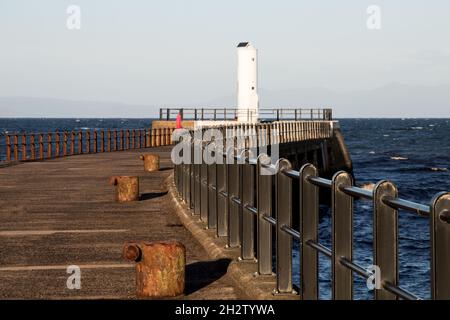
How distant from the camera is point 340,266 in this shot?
6.46 m

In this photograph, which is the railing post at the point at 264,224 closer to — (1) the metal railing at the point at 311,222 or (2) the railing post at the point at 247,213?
(1) the metal railing at the point at 311,222

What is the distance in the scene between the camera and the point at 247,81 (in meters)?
68.2

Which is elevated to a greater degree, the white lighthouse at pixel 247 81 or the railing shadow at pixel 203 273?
the white lighthouse at pixel 247 81

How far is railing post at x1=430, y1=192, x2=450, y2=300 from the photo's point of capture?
452 centimetres

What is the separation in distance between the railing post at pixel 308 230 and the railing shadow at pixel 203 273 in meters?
1.72

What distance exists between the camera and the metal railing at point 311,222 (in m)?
4.66

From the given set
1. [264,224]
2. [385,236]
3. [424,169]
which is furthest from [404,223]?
[424,169]

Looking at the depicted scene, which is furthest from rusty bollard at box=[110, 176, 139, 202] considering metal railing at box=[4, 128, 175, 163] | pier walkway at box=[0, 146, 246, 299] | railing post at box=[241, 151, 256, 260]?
metal railing at box=[4, 128, 175, 163]

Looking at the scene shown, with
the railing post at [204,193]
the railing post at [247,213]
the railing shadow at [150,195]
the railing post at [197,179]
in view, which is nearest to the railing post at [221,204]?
the railing post at [204,193]

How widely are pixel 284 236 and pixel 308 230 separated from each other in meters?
0.92

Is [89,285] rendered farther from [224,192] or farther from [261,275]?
[224,192]

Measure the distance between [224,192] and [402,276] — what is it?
1192 cm

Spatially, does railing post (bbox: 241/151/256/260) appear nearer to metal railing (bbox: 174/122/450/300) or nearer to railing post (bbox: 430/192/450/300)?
metal railing (bbox: 174/122/450/300)
